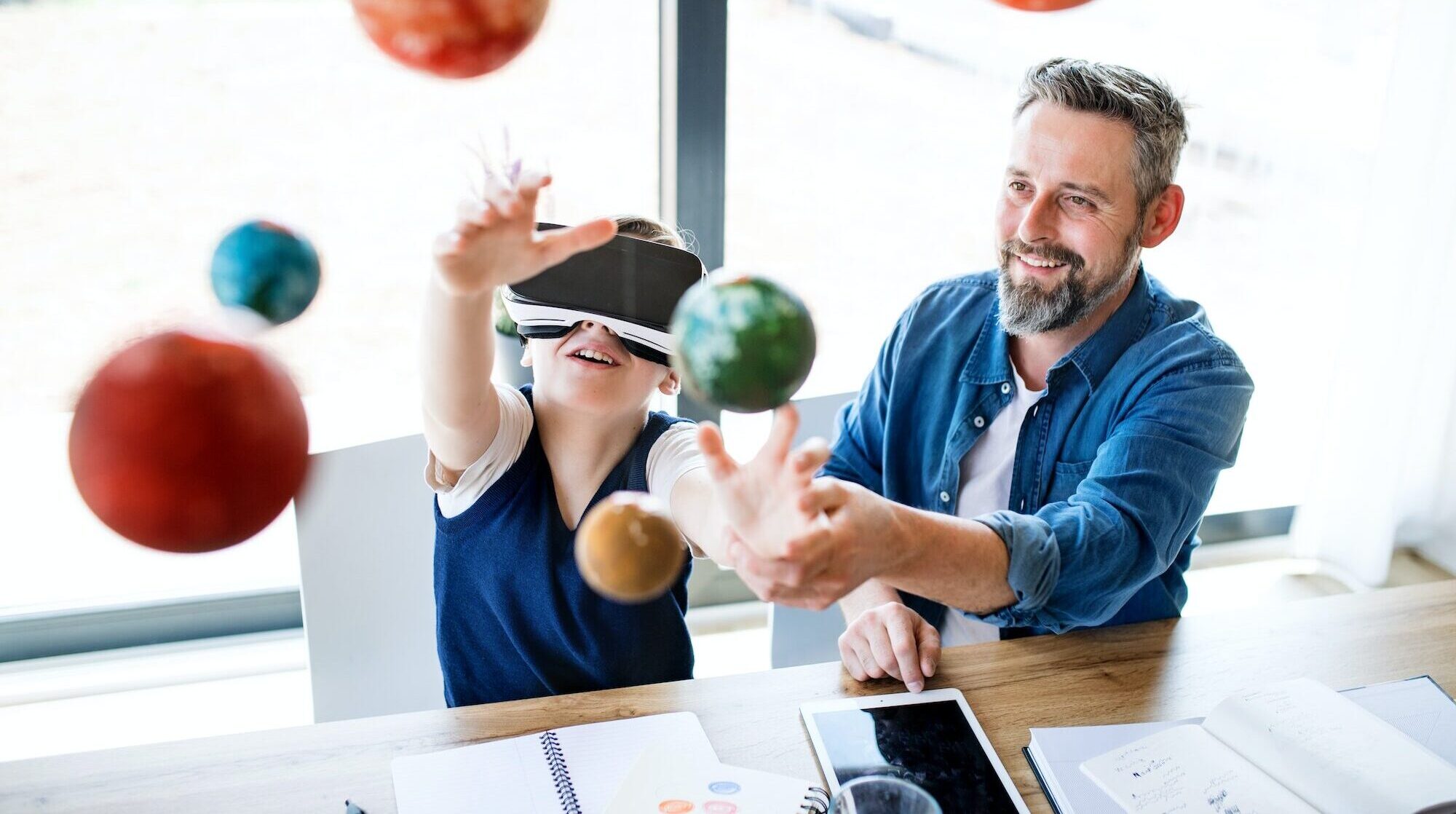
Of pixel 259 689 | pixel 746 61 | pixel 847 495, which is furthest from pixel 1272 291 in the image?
pixel 259 689

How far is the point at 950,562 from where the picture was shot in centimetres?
126

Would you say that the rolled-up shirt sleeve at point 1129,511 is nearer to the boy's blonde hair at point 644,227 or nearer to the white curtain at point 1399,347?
the boy's blonde hair at point 644,227

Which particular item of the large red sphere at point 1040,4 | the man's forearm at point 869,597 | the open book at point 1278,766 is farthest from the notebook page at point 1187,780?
the large red sphere at point 1040,4

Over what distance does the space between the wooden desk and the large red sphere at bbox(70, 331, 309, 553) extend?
2.55 ft

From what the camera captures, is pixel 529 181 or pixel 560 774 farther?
pixel 560 774

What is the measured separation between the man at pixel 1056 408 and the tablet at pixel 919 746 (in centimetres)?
5

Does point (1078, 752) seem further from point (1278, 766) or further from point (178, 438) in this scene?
point (178, 438)

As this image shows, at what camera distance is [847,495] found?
0.97 metres

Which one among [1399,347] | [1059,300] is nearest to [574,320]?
[1059,300]

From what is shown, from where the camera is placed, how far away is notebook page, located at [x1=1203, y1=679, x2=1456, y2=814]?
4.21 ft

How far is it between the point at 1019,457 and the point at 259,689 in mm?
2049

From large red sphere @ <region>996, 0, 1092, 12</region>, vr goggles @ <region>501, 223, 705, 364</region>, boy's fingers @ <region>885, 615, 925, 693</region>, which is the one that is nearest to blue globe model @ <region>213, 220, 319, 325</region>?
vr goggles @ <region>501, 223, 705, 364</region>

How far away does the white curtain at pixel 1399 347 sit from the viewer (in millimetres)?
2914

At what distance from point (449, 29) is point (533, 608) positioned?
3.72 ft
